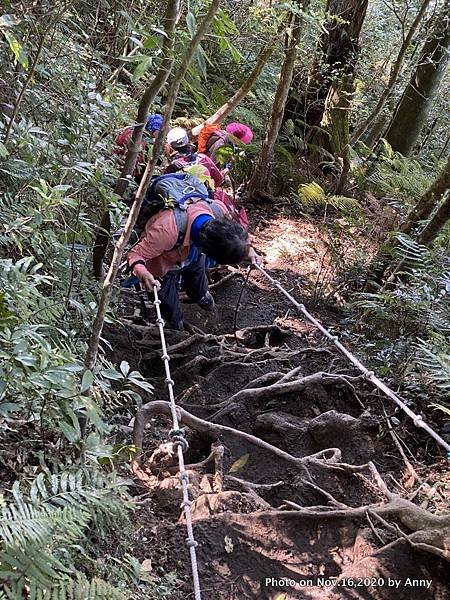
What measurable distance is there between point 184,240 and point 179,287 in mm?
976

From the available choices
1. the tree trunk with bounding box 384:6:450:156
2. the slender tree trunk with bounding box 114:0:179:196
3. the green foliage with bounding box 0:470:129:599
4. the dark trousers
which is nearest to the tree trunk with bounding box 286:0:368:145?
the tree trunk with bounding box 384:6:450:156

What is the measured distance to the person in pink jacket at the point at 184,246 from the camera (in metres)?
3.94

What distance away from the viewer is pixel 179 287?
17.1 feet

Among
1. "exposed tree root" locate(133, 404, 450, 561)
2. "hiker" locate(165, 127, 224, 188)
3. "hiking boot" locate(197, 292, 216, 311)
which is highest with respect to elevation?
"hiker" locate(165, 127, 224, 188)

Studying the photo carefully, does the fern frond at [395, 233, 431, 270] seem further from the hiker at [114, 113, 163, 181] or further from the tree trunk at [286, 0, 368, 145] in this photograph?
the tree trunk at [286, 0, 368, 145]

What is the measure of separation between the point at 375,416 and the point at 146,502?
1.80 meters

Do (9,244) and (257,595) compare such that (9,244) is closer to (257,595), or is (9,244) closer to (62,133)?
(62,133)

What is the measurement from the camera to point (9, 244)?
10.1 ft

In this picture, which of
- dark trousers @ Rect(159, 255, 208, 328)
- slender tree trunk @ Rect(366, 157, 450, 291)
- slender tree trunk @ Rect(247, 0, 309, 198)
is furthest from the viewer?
slender tree trunk @ Rect(247, 0, 309, 198)

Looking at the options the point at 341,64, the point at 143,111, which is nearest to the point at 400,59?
the point at 341,64

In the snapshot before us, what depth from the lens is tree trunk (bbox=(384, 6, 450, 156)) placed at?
8266 millimetres

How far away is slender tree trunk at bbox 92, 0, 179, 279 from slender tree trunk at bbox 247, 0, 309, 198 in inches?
179

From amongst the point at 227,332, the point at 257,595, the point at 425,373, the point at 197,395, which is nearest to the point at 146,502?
the point at 257,595

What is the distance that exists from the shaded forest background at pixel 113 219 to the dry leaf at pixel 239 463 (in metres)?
0.73
